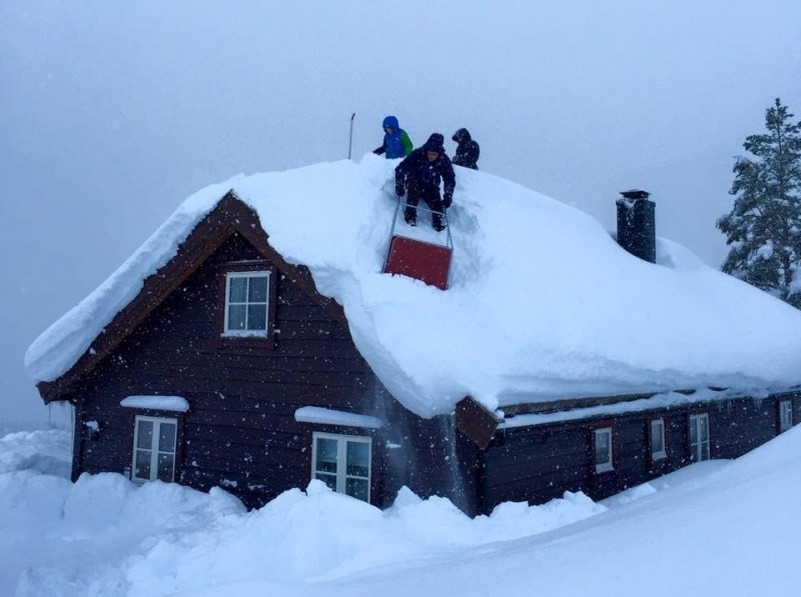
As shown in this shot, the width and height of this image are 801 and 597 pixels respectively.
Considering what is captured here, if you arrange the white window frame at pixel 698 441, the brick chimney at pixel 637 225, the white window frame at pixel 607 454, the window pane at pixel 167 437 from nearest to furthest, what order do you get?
the white window frame at pixel 607 454 → the window pane at pixel 167 437 → the white window frame at pixel 698 441 → the brick chimney at pixel 637 225

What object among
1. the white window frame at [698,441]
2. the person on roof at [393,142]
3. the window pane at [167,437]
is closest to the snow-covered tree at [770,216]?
the white window frame at [698,441]

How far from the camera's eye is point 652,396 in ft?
33.9

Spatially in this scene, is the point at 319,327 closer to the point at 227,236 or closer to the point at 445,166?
the point at 227,236

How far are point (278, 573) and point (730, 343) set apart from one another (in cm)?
1037

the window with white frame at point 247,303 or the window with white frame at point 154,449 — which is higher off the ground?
the window with white frame at point 247,303

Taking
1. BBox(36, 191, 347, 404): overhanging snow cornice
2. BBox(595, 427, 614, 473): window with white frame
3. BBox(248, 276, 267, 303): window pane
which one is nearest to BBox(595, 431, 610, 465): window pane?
BBox(595, 427, 614, 473): window with white frame

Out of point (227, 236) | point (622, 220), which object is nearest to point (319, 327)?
point (227, 236)

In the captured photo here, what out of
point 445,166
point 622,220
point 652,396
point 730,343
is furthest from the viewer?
point 622,220

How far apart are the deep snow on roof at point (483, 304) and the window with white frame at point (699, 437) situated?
1054 mm

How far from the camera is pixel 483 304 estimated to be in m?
8.23

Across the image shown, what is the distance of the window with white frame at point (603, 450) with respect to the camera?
9.86 m

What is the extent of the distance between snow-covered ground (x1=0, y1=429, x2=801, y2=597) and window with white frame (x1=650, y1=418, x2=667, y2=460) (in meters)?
0.44

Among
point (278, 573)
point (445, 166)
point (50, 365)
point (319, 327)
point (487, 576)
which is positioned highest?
point (445, 166)

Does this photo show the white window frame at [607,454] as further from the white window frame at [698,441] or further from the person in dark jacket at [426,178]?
the person in dark jacket at [426,178]
